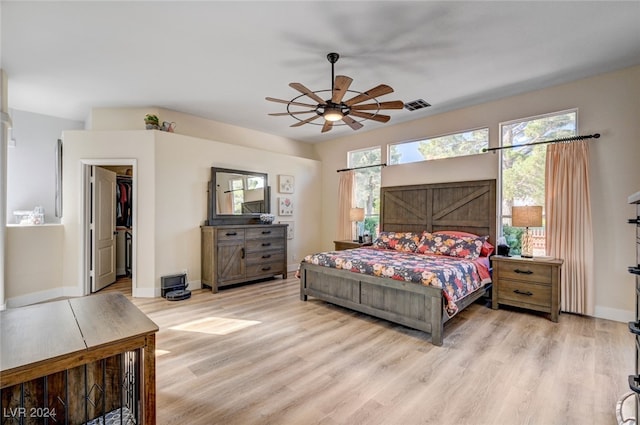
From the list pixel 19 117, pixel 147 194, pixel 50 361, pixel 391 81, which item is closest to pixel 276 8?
pixel 391 81

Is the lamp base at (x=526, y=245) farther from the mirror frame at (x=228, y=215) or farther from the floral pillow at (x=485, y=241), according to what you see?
the mirror frame at (x=228, y=215)

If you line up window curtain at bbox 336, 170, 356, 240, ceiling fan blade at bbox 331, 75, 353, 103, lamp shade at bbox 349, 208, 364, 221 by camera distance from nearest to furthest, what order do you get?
ceiling fan blade at bbox 331, 75, 353, 103 < lamp shade at bbox 349, 208, 364, 221 < window curtain at bbox 336, 170, 356, 240

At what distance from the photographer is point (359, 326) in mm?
3346

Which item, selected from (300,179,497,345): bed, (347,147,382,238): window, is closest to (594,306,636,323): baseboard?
(300,179,497,345): bed

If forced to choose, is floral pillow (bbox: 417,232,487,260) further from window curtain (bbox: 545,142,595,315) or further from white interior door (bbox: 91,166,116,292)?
white interior door (bbox: 91,166,116,292)

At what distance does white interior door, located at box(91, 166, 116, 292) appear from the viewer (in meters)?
4.67

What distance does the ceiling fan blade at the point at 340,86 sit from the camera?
8.52 ft

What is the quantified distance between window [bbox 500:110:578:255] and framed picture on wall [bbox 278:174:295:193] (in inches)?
152

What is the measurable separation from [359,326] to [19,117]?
6328mm

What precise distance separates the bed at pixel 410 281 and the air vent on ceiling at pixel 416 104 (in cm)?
132

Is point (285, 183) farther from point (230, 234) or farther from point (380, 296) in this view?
point (380, 296)

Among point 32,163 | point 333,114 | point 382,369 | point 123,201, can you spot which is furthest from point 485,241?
point 32,163

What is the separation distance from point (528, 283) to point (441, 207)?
5.60 feet

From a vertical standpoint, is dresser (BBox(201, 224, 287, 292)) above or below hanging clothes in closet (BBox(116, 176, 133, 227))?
below
